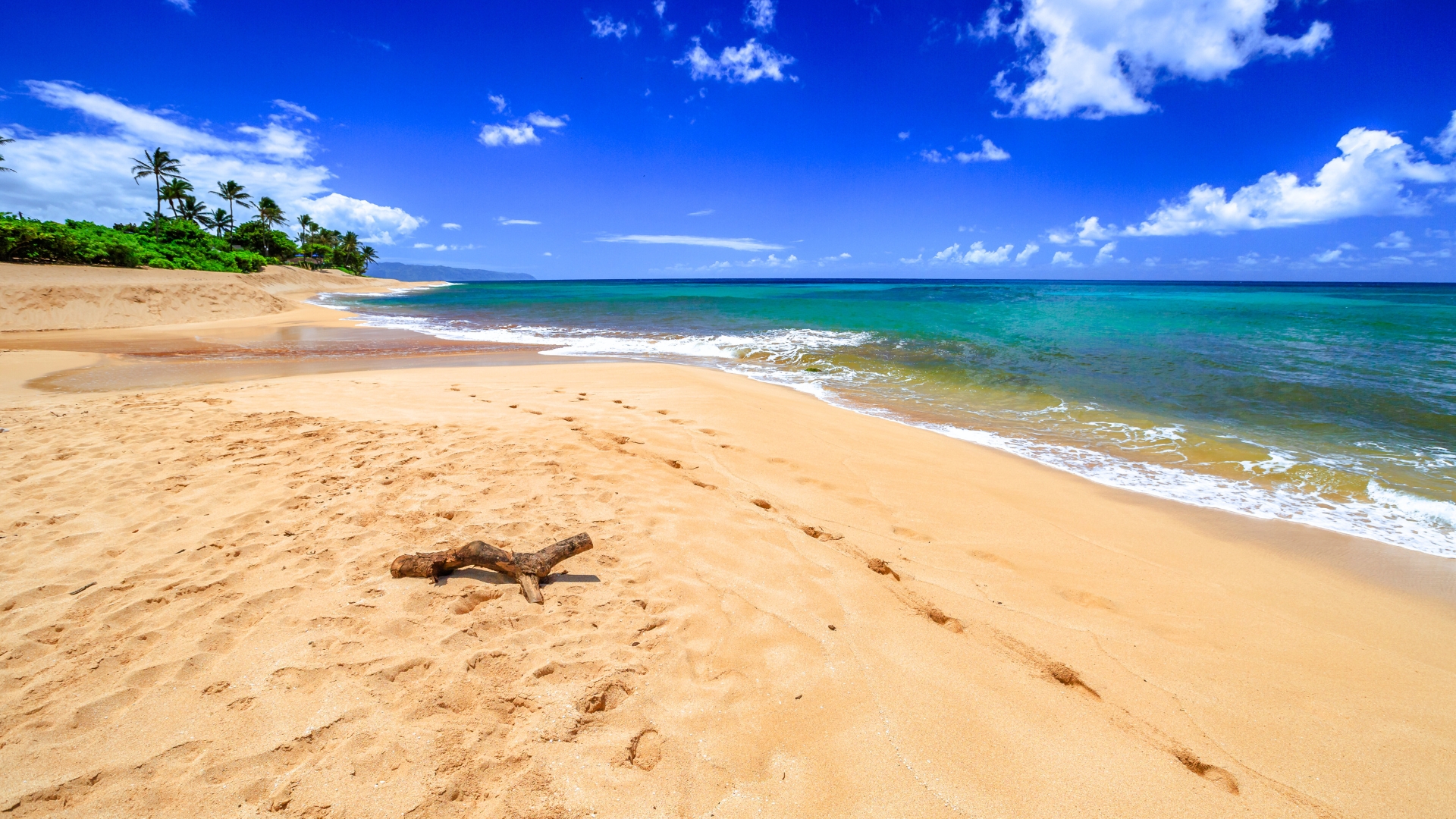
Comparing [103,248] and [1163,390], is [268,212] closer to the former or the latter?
[103,248]

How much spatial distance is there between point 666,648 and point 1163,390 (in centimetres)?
1242

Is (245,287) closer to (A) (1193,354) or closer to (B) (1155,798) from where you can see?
(B) (1155,798)

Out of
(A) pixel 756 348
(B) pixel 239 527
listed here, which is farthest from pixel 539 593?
(A) pixel 756 348

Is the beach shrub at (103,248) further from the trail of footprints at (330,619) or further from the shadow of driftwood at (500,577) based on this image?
the shadow of driftwood at (500,577)

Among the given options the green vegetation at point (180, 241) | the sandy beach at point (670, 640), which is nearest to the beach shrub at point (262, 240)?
the green vegetation at point (180, 241)

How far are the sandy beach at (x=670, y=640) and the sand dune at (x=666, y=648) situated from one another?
2 cm

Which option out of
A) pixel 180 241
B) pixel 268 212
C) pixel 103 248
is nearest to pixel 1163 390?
pixel 103 248

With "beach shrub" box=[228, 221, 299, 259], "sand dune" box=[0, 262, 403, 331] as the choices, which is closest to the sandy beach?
→ "sand dune" box=[0, 262, 403, 331]

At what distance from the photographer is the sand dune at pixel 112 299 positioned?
17547 mm

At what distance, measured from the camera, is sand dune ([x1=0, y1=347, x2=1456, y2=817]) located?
200 centimetres

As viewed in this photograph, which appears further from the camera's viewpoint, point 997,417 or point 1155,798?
point 997,417

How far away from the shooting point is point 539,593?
2.97m

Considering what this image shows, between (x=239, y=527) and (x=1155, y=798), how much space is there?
200 inches

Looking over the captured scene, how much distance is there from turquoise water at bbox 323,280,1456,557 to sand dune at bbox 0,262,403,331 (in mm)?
5880
